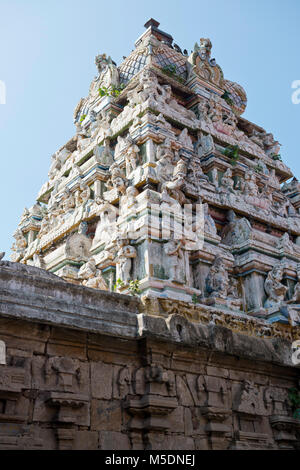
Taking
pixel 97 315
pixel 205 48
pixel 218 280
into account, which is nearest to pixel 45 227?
pixel 218 280

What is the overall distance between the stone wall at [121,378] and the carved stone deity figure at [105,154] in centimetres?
877

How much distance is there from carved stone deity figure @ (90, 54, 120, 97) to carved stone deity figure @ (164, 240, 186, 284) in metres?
8.96

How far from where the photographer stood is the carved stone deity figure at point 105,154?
53.8ft

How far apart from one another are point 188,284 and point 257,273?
9.30 feet

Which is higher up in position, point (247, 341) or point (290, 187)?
point (290, 187)

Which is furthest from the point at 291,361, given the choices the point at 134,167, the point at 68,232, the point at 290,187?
the point at 290,187

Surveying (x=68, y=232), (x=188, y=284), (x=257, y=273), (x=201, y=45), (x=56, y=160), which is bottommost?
(x=188, y=284)

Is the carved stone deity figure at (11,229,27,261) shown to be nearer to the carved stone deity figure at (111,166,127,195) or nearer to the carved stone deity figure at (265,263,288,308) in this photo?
the carved stone deity figure at (111,166,127,195)

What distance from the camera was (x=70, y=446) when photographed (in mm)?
6277

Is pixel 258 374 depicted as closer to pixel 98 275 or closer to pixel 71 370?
pixel 71 370

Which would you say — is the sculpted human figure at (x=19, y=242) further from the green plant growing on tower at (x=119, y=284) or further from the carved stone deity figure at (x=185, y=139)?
the green plant growing on tower at (x=119, y=284)

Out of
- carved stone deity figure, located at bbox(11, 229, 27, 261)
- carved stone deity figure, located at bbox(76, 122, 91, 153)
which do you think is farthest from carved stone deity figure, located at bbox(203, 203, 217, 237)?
carved stone deity figure, located at bbox(11, 229, 27, 261)

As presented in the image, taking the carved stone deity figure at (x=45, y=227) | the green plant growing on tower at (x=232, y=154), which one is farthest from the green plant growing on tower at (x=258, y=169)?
the carved stone deity figure at (x=45, y=227)

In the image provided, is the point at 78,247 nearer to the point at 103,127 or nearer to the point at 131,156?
the point at 131,156
